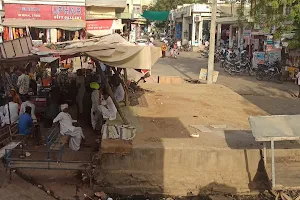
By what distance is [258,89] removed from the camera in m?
17.0

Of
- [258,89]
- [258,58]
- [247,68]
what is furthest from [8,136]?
[258,58]

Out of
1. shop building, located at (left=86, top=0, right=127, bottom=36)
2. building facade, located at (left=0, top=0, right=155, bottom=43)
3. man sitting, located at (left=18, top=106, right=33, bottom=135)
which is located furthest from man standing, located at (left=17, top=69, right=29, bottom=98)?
shop building, located at (left=86, top=0, right=127, bottom=36)

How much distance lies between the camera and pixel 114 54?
7.37 meters

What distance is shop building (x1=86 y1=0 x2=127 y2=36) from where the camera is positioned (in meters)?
21.2

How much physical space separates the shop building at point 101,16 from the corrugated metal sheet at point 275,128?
50.0 ft

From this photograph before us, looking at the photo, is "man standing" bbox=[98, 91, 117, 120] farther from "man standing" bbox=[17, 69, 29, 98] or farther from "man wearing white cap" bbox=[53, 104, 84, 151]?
"man standing" bbox=[17, 69, 29, 98]

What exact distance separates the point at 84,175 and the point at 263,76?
48.8ft

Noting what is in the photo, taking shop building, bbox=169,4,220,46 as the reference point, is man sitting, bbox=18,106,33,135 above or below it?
below

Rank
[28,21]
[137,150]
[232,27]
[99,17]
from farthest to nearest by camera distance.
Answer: [232,27] < [99,17] < [28,21] < [137,150]

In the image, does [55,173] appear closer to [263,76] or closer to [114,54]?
[114,54]

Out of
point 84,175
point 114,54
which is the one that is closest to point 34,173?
point 84,175

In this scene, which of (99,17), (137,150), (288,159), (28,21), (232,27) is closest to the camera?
(137,150)

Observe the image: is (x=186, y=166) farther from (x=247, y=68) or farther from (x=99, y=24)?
(x=247, y=68)

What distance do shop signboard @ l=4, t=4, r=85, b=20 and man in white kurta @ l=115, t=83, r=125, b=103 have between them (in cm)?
1139
